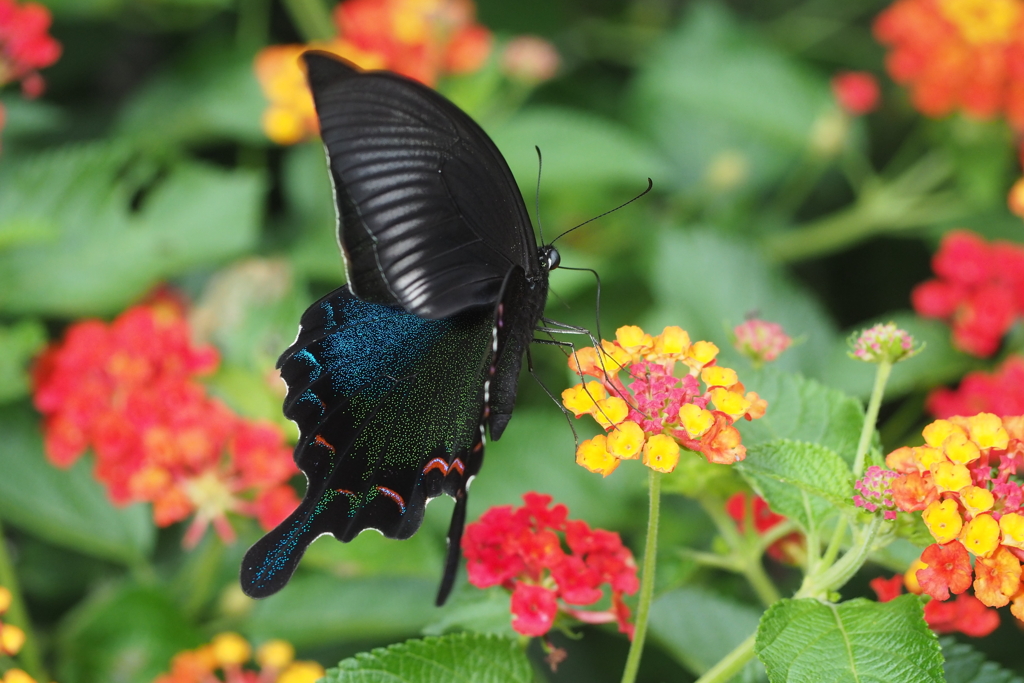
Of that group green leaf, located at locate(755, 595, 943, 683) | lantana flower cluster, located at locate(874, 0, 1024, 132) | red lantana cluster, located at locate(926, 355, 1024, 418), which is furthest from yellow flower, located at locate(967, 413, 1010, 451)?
lantana flower cluster, located at locate(874, 0, 1024, 132)

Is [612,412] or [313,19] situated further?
[313,19]

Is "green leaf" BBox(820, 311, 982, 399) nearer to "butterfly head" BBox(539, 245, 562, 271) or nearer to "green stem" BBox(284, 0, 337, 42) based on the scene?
"butterfly head" BBox(539, 245, 562, 271)

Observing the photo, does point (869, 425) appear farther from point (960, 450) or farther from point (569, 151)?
point (569, 151)

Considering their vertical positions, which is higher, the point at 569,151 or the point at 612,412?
the point at 612,412

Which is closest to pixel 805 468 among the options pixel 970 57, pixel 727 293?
pixel 727 293

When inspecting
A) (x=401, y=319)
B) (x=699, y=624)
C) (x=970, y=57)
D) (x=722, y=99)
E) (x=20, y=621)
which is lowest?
(x=20, y=621)

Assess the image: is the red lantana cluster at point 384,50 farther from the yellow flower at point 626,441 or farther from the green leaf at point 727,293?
the yellow flower at point 626,441

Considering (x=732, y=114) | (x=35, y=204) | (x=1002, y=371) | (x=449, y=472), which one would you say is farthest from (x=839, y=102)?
(x=35, y=204)
